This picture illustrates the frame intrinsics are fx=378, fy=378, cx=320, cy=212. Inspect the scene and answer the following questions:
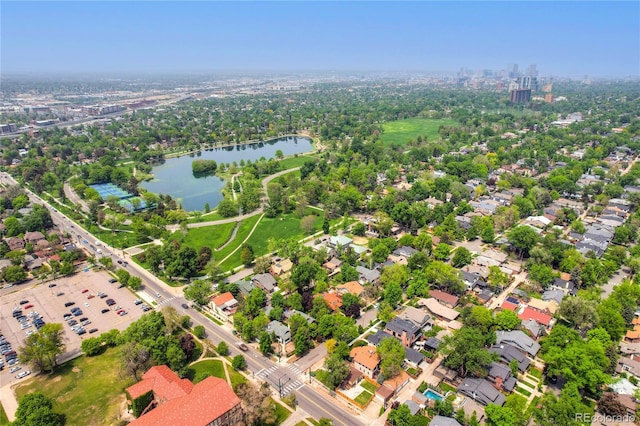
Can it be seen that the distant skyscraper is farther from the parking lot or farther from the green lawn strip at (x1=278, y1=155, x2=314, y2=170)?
the parking lot

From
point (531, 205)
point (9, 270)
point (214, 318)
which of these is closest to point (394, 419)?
point (214, 318)

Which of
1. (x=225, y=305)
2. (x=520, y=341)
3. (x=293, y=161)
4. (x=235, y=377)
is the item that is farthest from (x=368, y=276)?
(x=293, y=161)

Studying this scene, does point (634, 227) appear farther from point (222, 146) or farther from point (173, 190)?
point (222, 146)

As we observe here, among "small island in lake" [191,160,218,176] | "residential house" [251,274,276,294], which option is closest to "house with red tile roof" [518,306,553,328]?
"residential house" [251,274,276,294]

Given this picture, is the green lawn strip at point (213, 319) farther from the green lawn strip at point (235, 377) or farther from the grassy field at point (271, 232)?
the grassy field at point (271, 232)

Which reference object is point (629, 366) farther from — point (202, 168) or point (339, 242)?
point (202, 168)
